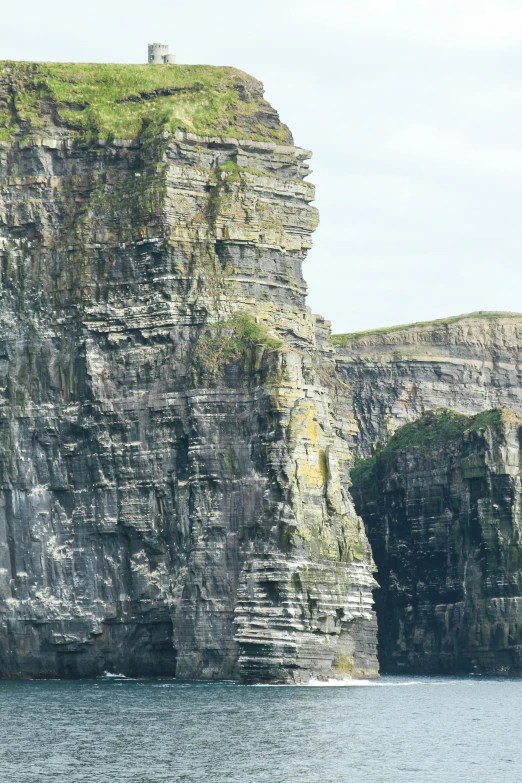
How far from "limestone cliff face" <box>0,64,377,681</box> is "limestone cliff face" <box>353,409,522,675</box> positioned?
91.9ft

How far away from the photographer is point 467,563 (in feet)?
632

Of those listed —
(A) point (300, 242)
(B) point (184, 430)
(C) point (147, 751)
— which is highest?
(A) point (300, 242)

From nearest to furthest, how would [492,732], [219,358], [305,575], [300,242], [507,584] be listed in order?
1. [492,732]
2. [305,575]
3. [219,358]
4. [300,242]
5. [507,584]

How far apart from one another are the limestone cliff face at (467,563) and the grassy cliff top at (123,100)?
3968 cm

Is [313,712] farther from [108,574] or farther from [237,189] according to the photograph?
[237,189]

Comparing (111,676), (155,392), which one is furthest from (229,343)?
(111,676)

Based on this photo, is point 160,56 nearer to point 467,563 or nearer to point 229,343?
point 229,343

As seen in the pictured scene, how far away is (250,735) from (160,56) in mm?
72322

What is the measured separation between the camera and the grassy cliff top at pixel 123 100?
16512 cm

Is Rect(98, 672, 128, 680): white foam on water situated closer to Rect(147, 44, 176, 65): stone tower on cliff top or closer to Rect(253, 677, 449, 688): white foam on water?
Rect(253, 677, 449, 688): white foam on water

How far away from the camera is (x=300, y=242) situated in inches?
6506

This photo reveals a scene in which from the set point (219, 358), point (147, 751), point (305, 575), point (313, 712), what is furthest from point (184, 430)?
point (147, 751)

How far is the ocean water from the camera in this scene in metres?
105

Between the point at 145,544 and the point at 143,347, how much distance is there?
46.8 feet
